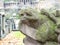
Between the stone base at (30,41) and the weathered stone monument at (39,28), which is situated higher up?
the weathered stone monument at (39,28)

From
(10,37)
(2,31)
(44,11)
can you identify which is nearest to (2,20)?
(2,31)

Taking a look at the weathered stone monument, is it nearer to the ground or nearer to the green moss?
the green moss

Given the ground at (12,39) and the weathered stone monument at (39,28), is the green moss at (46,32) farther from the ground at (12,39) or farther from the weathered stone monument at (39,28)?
the ground at (12,39)

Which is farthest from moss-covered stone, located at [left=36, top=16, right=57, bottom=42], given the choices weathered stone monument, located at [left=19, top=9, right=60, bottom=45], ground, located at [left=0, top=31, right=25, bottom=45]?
ground, located at [left=0, top=31, right=25, bottom=45]

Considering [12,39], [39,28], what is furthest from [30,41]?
[12,39]

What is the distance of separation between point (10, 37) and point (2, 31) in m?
0.45

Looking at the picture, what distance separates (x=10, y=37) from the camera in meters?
2.56

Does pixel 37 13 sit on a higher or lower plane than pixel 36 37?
higher

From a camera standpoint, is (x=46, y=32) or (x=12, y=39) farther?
(x=12, y=39)

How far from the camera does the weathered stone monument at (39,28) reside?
1.11 meters

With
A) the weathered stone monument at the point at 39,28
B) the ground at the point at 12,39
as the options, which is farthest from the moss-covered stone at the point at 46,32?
the ground at the point at 12,39

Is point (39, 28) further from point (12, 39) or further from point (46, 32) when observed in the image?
point (12, 39)

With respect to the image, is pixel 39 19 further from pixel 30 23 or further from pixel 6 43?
pixel 6 43

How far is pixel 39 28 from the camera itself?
3.71ft
